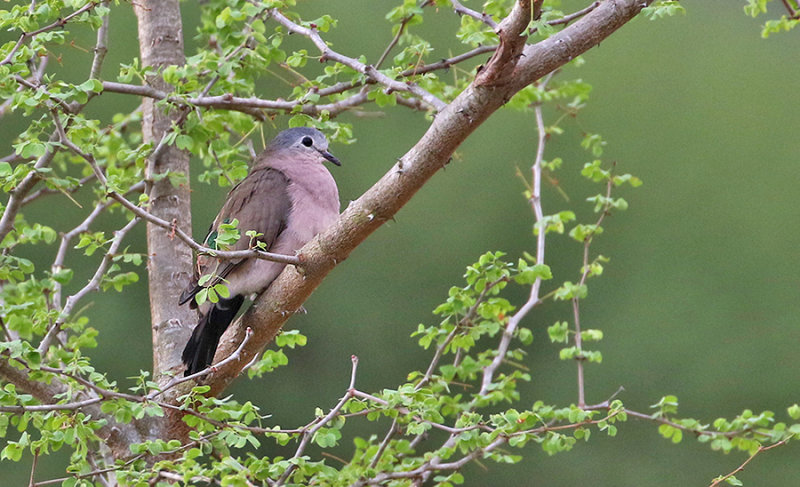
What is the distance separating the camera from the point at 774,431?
3338mm

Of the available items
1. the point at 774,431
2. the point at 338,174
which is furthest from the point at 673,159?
the point at 774,431

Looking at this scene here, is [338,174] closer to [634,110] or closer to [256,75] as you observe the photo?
[634,110]

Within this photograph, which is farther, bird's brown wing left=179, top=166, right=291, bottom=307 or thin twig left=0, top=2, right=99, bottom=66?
bird's brown wing left=179, top=166, right=291, bottom=307

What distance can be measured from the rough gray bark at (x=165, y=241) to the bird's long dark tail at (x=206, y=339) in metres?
0.26

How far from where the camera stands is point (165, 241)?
381 centimetres

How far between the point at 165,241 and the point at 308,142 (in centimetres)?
67

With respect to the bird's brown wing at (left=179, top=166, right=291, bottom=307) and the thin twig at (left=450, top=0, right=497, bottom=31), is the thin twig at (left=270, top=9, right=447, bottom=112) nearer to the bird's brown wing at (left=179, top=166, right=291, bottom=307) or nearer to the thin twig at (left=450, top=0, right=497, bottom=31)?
the thin twig at (left=450, top=0, right=497, bottom=31)

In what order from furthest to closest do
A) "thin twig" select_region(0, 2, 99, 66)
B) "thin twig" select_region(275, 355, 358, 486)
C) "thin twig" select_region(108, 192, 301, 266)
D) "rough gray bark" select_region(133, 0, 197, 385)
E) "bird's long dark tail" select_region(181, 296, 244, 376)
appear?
"rough gray bark" select_region(133, 0, 197, 385)
"bird's long dark tail" select_region(181, 296, 244, 376)
"thin twig" select_region(0, 2, 99, 66)
"thin twig" select_region(275, 355, 358, 486)
"thin twig" select_region(108, 192, 301, 266)

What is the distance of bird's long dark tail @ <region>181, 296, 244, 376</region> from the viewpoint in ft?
10.9

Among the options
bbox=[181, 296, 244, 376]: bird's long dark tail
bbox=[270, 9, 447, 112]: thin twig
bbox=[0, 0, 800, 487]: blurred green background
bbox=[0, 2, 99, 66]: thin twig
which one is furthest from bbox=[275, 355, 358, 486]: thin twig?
bbox=[0, 0, 800, 487]: blurred green background

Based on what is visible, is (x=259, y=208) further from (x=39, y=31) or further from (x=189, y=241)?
(x=189, y=241)

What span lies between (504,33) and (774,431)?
1.67 meters

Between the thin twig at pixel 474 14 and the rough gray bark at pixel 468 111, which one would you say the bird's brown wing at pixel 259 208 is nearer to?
the rough gray bark at pixel 468 111

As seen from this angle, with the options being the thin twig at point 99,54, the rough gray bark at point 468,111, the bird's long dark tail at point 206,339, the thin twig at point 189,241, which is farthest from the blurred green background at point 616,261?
the thin twig at point 189,241
